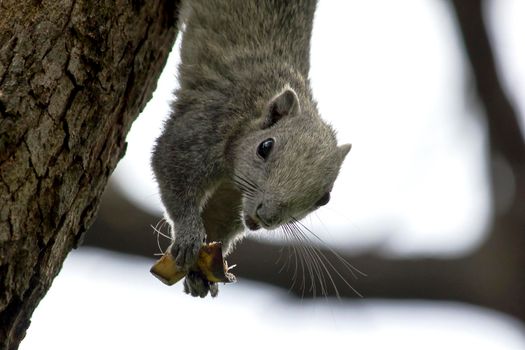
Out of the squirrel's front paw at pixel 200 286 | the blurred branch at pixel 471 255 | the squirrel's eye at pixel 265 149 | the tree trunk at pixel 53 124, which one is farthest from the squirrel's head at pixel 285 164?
the blurred branch at pixel 471 255

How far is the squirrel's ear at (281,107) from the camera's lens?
4.54 meters

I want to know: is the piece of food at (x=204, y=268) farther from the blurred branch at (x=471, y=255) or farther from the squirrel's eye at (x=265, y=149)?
the blurred branch at (x=471, y=255)

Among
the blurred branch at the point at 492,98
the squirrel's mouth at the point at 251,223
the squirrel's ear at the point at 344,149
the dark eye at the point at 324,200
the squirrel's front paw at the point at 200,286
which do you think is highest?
the blurred branch at the point at 492,98

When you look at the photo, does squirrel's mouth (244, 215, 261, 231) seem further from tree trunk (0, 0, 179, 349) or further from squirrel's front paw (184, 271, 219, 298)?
tree trunk (0, 0, 179, 349)

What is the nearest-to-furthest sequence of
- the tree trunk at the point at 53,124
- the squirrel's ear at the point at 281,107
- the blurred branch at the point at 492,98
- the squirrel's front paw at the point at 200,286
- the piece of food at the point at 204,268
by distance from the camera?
the tree trunk at the point at 53,124
the piece of food at the point at 204,268
the squirrel's front paw at the point at 200,286
the squirrel's ear at the point at 281,107
the blurred branch at the point at 492,98

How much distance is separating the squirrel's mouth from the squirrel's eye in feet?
1.31

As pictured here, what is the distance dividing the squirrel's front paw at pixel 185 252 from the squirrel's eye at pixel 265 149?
20.7 inches

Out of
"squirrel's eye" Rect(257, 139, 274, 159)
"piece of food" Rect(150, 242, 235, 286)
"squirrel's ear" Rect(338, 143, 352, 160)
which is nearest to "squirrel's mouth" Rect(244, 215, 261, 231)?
"piece of food" Rect(150, 242, 235, 286)

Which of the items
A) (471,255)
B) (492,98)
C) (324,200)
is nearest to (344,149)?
(324,200)

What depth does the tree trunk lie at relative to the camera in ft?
9.28

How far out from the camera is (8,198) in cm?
278

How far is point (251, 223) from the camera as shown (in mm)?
4078

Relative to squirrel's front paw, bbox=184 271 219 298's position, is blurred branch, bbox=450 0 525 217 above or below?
above

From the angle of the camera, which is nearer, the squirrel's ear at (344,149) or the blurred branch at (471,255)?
the squirrel's ear at (344,149)
